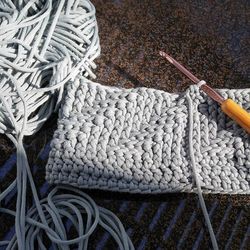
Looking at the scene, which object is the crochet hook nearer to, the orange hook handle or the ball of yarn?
the orange hook handle

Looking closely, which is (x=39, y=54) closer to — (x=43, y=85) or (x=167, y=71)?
(x=43, y=85)

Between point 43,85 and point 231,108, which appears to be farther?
point 43,85

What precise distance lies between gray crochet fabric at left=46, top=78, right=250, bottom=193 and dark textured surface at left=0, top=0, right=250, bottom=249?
0.15 ft

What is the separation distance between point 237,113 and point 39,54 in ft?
1.29

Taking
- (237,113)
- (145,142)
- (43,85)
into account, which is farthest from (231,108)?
(43,85)

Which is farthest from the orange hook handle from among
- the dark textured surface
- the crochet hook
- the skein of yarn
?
the skein of yarn

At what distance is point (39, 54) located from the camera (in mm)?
951

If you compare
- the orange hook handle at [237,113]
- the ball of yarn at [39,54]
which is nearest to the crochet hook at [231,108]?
the orange hook handle at [237,113]

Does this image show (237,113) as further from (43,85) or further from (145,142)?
(43,85)

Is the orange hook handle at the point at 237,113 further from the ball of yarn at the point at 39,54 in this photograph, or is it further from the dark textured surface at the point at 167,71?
the ball of yarn at the point at 39,54

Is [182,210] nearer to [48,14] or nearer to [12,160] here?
[12,160]

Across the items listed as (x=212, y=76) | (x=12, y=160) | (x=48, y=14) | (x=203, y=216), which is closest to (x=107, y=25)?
(x=48, y=14)

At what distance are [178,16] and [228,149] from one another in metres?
0.36

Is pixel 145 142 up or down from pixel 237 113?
down
